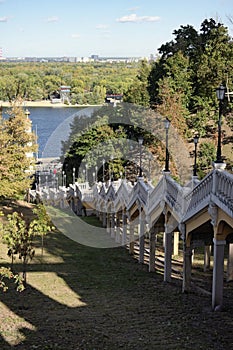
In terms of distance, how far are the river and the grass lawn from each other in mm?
56812

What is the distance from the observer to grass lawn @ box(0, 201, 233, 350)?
11594mm

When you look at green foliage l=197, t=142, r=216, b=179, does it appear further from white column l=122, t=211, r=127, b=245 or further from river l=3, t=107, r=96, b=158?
river l=3, t=107, r=96, b=158

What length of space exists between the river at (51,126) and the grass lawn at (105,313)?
56.8m

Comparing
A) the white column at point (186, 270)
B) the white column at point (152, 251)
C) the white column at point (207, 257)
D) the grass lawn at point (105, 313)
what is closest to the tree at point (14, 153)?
the grass lawn at point (105, 313)

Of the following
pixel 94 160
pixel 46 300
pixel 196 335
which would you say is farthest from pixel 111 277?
pixel 94 160

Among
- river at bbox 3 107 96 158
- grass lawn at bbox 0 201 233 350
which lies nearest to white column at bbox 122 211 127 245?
grass lawn at bbox 0 201 233 350

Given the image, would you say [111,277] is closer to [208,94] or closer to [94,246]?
[94,246]

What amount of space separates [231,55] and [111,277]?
43.6 meters

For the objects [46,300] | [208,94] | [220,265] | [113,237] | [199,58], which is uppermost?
[199,58]

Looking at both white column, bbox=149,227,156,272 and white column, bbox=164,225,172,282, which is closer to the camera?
white column, bbox=164,225,172,282

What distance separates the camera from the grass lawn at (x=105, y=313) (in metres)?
11.6

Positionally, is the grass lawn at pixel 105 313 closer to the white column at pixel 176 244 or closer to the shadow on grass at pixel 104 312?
the shadow on grass at pixel 104 312

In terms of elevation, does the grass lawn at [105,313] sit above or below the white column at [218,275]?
below

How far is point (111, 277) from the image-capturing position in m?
19.6
